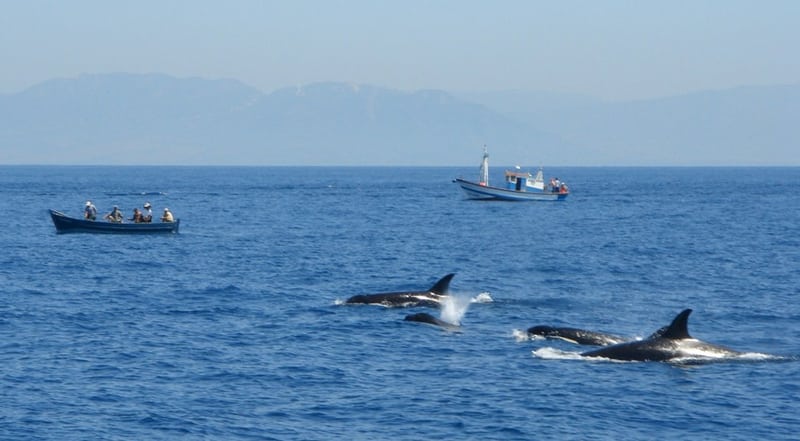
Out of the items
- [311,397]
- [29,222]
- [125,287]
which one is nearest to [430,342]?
[311,397]

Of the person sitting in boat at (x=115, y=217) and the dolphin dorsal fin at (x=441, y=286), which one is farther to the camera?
the person sitting in boat at (x=115, y=217)

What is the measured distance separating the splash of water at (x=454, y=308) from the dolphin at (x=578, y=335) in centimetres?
390

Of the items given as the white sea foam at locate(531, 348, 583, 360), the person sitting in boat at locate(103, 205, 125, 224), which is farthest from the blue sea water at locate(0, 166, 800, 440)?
the person sitting in boat at locate(103, 205, 125, 224)

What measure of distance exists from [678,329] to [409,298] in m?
14.1

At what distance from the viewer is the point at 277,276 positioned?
60188 millimetres

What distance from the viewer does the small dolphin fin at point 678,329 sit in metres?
35.8

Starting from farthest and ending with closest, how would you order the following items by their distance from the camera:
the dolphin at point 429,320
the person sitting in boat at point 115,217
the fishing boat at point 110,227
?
the person sitting in boat at point 115,217 < the fishing boat at point 110,227 < the dolphin at point 429,320

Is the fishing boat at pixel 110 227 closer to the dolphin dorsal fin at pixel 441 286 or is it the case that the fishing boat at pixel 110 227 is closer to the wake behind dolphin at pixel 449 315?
the wake behind dolphin at pixel 449 315

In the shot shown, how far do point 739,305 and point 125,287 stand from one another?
86.2ft

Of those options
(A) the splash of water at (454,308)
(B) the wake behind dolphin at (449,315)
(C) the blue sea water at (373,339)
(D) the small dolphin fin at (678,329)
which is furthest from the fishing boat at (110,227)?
(D) the small dolphin fin at (678,329)

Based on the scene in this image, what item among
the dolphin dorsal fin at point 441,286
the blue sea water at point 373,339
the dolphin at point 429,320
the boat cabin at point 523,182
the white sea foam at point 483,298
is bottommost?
the blue sea water at point 373,339

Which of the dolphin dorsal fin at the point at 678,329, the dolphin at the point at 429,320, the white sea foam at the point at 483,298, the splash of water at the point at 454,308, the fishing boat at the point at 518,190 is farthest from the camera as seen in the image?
the fishing boat at the point at 518,190

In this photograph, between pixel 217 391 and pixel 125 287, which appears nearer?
pixel 217 391

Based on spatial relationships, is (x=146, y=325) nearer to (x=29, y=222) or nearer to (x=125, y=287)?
(x=125, y=287)
